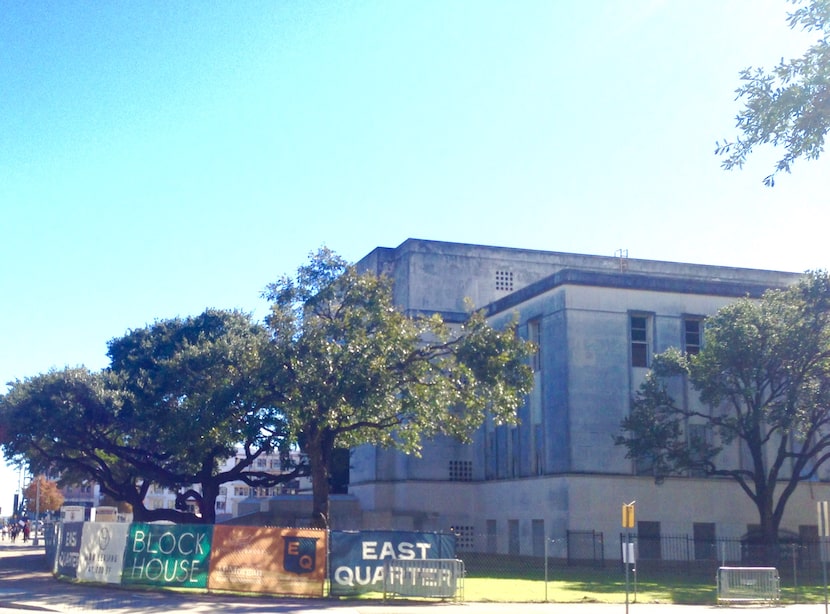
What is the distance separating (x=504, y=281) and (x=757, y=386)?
67.7 feet

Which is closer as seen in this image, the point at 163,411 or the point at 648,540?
the point at 648,540

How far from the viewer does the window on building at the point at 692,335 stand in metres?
43.7

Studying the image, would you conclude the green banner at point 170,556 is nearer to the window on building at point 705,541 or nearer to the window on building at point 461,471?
the window on building at point 705,541

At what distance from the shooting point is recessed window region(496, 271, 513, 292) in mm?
56000

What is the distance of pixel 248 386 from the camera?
2981cm

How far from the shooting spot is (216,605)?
72.0 feet

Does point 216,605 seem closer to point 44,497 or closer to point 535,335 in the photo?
point 535,335

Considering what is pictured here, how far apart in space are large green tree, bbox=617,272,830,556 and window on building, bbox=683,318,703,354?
9.25 feet

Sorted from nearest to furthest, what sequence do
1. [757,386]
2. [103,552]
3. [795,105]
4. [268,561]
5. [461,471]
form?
[795,105]
[268,561]
[103,552]
[757,386]
[461,471]

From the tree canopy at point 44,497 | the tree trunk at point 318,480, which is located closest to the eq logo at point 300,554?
the tree trunk at point 318,480

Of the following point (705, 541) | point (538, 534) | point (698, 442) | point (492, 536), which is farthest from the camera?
point (492, 536)

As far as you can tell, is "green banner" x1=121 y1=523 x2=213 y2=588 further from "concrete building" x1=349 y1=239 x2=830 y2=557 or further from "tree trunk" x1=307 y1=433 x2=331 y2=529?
"concrete building" x1=349 y1=239 x2=830 y2=557

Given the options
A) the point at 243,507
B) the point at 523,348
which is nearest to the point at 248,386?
the point at 523,348

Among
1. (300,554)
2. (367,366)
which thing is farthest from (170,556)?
(367,366)
